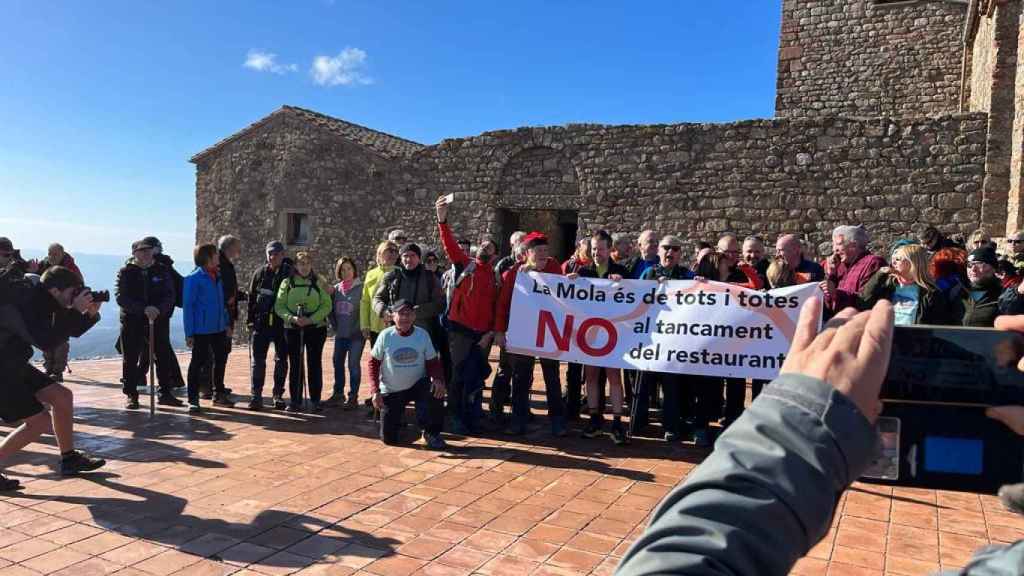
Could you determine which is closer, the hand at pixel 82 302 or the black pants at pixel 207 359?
the hand at pixel 82 302

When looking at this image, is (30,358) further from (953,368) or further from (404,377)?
(953,368)

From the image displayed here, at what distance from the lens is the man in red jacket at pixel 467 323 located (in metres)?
5.89

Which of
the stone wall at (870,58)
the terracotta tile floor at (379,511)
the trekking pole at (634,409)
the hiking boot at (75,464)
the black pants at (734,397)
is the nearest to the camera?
the terracotta tile floor at (379,511)

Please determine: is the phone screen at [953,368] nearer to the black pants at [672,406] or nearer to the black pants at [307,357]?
the black pants at [672,406]

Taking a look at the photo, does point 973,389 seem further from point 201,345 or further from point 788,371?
point 201,345

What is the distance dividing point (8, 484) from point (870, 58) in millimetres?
15304

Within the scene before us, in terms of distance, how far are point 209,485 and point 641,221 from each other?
879cm

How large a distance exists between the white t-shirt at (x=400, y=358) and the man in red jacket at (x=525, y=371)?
770 mm

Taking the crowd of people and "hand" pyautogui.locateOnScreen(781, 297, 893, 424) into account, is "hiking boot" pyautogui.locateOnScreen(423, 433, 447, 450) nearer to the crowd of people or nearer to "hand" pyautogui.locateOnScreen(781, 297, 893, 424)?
the crowd of people

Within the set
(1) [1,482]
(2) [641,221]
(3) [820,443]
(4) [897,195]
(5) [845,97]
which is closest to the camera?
(3) [820,443]

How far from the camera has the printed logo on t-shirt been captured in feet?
18.2

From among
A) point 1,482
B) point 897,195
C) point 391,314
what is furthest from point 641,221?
point 1,482

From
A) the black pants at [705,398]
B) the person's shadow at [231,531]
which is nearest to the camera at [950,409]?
the person's shadow at [231,531]

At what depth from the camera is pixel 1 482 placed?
4.34 metres
